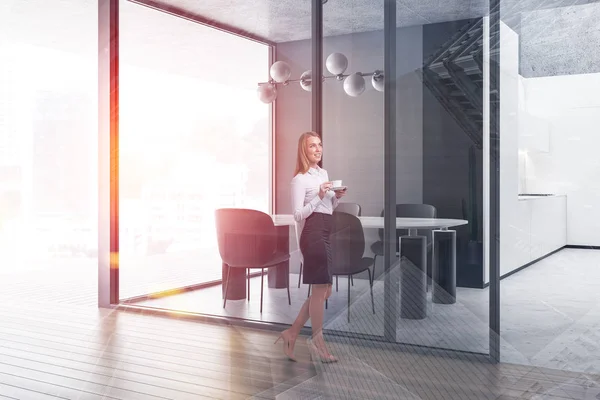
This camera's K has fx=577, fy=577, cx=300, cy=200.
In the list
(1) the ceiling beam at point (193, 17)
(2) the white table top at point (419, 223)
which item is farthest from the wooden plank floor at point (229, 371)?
(1) the ceiling beam at point (193, 17)

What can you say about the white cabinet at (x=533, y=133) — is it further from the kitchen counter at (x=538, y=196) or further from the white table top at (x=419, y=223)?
the white table top at (x=419, y=223)

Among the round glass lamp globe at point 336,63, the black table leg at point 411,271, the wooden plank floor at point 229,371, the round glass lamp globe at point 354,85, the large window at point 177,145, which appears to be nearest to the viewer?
the wooden plank floor at point 229,371

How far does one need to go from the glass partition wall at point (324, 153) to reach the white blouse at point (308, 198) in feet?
2.60

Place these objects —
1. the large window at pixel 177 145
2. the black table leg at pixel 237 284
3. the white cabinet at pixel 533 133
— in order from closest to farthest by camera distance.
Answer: the white cabinet at pixel 533 133, the black table leg at pixel 237 284, the large window at pixel 177 145

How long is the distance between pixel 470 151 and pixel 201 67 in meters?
3.11

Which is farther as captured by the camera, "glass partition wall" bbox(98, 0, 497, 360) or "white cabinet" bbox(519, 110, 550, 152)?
"glass partition wall" bbox(98, 0, 497, 360)

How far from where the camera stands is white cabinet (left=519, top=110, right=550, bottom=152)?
13.0ft

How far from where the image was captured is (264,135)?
5848 mm

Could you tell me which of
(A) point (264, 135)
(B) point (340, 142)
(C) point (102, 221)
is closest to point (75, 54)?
(C) point (102, 221)

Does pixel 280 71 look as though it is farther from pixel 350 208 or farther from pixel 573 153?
pixel 573 153

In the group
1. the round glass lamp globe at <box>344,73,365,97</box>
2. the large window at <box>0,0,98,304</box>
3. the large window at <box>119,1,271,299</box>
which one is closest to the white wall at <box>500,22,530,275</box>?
the round glass lamp globe at <box>344,73,365,97</box>

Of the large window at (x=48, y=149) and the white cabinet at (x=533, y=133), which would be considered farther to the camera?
the large window at (x=48, y=149)

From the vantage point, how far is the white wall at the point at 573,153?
376 cm

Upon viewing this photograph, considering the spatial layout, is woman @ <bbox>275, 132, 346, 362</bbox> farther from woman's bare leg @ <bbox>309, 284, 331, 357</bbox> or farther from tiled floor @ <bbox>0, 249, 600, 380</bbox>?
tiled floor @ <bbox>0, 249, 600, 380</bbox>
